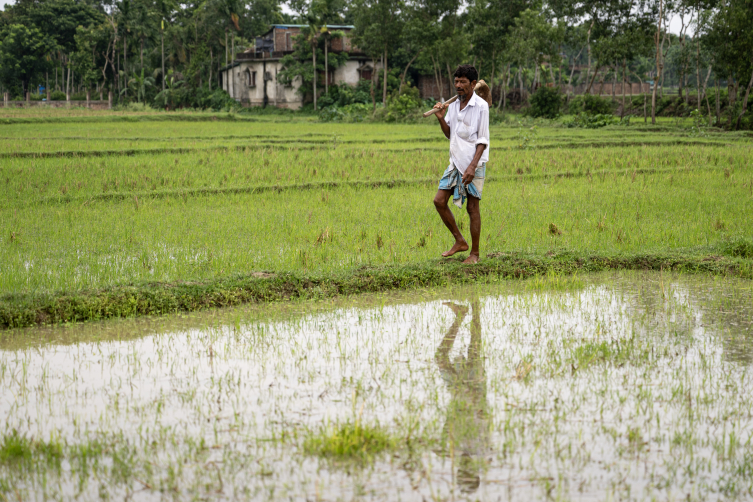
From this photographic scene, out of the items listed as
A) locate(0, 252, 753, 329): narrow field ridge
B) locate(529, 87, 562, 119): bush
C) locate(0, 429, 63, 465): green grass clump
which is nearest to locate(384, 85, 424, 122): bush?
locate(529, 87, 562, 119): bush

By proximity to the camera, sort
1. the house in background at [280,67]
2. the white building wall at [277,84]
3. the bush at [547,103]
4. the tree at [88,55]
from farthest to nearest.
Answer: the tree at [88,55] < the white building wall at [277,84] < the house in background at [280,67] < the bush at [547,103]

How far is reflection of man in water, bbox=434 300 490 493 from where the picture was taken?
2.35 m

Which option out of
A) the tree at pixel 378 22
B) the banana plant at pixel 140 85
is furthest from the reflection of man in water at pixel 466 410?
the banana plant at pixel 140 85

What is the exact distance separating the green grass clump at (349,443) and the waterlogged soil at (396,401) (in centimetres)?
2

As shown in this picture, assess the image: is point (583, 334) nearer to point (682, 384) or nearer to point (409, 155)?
point (682, 384)

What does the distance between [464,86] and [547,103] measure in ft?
80.9

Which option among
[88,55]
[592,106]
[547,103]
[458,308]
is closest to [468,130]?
[458,308]

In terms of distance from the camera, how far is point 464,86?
A: 187 inches

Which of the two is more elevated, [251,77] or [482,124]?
[251,77]

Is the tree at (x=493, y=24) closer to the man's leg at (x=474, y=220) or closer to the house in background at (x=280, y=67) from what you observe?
the house in background at (x=280, y=67)

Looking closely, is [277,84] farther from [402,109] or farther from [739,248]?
[739,248]

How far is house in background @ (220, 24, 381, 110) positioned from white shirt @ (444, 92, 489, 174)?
100.0ft

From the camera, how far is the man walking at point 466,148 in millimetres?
4852

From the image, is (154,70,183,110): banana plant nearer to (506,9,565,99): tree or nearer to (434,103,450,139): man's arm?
(506,9,565,99): tree
